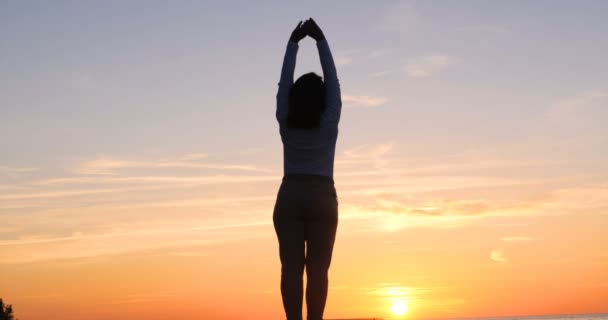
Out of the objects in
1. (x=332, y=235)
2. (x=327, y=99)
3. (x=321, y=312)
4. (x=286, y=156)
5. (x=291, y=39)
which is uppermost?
(x=291, y=39)

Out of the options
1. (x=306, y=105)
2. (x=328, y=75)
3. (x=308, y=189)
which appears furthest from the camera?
(x=328, y=75)

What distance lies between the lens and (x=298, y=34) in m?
7.48

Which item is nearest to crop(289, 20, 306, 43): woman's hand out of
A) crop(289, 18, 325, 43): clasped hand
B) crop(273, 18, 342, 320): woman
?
crop(289, 18, 325, 43): clasped hand

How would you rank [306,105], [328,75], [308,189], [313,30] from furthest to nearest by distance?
[313,30]
[328,75]
[306,105]
[308,189]

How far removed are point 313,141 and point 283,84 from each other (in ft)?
2.09

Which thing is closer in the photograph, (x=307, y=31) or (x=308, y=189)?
(x=308, y=189)

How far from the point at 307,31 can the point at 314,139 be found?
3.58ft

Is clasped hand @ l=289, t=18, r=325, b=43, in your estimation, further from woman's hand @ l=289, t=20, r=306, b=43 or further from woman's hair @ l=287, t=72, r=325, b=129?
woman's hair @ l=287, t=72, r=325, b=129

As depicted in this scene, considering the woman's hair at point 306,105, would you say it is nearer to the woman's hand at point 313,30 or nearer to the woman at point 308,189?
the woman at point 308,189

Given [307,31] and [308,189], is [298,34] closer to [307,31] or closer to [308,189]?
[307,31]

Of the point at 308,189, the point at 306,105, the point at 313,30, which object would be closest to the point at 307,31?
the point at 313,30

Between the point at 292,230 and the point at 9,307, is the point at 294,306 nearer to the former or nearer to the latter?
the point at 292,230

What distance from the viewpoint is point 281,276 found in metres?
7.31

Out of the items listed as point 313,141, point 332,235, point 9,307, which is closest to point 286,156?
point 313,141
